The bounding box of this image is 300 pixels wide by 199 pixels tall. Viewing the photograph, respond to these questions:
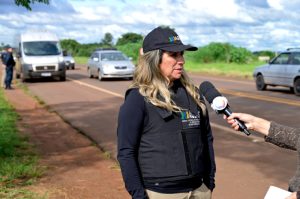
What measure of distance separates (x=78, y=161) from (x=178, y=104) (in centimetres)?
486

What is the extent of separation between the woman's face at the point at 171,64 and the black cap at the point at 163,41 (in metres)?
0.05

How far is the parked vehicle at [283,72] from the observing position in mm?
17500

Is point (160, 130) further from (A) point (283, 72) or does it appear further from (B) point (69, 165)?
(A) point (283, 72)

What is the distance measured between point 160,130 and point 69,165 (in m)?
4.68

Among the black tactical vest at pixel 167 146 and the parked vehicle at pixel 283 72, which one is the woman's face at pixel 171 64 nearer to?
the black tactical vest at pixel 167 146

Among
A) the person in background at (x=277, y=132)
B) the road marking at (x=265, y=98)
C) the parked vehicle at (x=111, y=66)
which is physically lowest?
the road marking at (x=265, y=98)

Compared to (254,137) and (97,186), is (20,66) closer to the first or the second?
(254,137)

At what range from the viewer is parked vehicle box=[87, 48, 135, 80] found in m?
25.1

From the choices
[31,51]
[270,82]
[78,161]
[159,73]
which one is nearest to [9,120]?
[78,161]

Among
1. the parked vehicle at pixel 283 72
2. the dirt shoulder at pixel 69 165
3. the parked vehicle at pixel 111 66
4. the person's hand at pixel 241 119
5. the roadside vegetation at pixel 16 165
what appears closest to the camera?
the person's hand at pixel 241 119

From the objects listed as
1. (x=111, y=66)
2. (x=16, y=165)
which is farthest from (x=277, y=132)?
(x=111, y=66)

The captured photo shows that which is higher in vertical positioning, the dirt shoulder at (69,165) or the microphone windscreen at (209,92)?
the microphone windscreen at (209,92)

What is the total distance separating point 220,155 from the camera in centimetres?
800

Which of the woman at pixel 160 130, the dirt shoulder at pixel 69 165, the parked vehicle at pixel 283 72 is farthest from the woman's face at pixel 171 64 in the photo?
the parked vehicle at pixel 283 72
